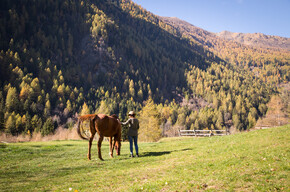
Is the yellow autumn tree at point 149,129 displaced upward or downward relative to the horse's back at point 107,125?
downward

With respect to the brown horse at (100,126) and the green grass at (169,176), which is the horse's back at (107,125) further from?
the green grass at (169,176)

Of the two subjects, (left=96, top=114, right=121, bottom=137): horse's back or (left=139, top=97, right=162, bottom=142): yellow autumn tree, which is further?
(left=139, top=97, right=162, bottom=142): yellow autumn tree

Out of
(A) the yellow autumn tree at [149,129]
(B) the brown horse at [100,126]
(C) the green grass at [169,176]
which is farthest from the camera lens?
(A) the yellow autumn tree at [149,129]

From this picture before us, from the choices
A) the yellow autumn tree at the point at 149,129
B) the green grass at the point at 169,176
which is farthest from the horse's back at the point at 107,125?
the yellow autumn tree at the point at 149,129

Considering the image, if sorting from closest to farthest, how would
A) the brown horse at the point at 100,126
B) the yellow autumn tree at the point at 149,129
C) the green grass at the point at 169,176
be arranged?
the green grass at the point at 169,176 → the brown horse at the point at 100,126 → the yellow autumn tree at the point at 149,129

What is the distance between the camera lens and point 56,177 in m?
9.14

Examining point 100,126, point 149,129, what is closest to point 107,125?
point 100,126

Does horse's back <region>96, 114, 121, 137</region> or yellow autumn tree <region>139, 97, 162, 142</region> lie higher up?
horse's back <region>96, 114, 121, 137</region>

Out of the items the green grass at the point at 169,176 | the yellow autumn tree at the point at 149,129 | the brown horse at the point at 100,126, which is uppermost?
the brown horse at the point at 100,126

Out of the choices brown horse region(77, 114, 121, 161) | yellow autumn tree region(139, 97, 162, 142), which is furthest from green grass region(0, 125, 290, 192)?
yellow autumn tree region(139, 97, 162, 142)

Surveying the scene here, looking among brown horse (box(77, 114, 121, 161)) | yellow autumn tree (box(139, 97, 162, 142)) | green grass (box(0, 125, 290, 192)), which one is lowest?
yellow autumn tree (box(139, 97, 162, 142))

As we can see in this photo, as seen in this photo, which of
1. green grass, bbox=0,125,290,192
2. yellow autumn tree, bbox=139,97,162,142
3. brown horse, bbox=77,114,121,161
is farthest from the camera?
yellow autumn tree, bbox=139,97,162,142

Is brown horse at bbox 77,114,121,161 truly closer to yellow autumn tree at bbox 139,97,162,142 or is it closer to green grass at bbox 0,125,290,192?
green grass at bbox 0,125,290,192

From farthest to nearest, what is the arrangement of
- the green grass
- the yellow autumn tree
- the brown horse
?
1. the yellow autumn tree
2. the brown horse
3. the green grass
